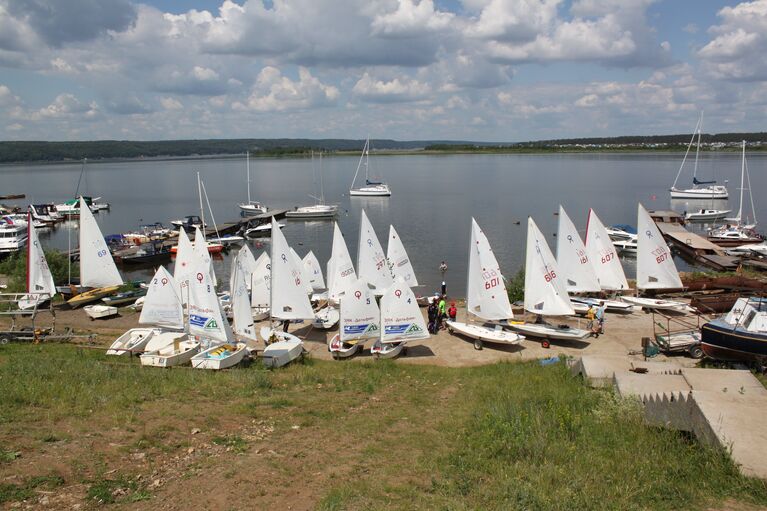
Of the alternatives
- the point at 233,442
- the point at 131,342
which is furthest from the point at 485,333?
the point at 131,342

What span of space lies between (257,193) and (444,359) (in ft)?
373

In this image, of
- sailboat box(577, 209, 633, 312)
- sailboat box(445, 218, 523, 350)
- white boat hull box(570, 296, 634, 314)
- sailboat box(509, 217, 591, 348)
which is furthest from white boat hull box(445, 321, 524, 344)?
sailboat box(577, 209, 633, 312)

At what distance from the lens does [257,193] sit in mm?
129500

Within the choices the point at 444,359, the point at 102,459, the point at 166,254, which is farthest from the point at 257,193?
the point at 102,459

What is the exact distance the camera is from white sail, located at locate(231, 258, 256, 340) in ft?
75.4

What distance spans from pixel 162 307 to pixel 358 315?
9.05 m

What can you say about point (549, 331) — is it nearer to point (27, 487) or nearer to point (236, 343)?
point (236, 343)

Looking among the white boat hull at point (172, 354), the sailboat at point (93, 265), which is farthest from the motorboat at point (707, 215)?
the white boat hull at point (172, 354)

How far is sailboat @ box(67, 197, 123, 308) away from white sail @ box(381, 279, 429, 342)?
2035cm

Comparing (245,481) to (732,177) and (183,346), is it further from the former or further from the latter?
(732,177)

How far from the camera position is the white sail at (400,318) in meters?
22.0

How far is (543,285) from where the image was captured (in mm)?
24625

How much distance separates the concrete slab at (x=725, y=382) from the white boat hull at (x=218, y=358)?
49.7 ft

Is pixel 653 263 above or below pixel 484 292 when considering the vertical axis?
above
